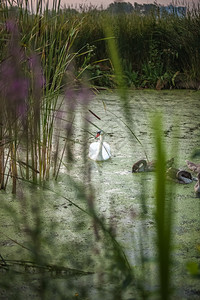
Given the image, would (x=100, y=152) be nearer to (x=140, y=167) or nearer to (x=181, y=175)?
(x=140, y=167)

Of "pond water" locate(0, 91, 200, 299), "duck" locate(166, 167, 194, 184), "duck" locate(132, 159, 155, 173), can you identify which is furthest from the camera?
"duck" locate(132, 159, 155, 173)

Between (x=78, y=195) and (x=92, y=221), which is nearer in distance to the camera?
(x=78, y=195)

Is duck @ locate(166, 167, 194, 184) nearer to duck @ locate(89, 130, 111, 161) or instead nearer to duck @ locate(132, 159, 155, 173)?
duck @ locate(132, 159, 155, 173)

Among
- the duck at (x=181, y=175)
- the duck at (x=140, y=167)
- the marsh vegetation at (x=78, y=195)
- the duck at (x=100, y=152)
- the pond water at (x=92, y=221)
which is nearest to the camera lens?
the marsh vegetation at (x=78, y=195)

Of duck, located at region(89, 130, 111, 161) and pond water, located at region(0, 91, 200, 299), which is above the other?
duck, located at region(89, 130, 111, 161)

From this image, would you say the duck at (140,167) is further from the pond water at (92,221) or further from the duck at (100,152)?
the duck at (100,152)

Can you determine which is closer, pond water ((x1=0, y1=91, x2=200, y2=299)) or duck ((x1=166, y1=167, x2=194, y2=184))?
pond water ((x1=0, y1=91, x2=200, y2=299))

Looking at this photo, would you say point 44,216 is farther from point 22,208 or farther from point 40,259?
point 40,259

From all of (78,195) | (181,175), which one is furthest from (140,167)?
(78,195)

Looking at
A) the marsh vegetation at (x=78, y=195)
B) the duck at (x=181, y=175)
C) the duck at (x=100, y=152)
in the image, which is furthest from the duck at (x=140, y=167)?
the duck at (x=100, y=152)

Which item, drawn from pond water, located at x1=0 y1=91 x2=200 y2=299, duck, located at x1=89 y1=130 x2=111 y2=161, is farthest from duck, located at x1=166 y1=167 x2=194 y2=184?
duck, located at x1=89 y1=130 x2=111 y2=161

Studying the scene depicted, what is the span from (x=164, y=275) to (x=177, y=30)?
561 centimetres

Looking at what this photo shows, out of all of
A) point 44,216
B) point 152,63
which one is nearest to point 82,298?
point 44,216

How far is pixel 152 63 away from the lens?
5438mm
